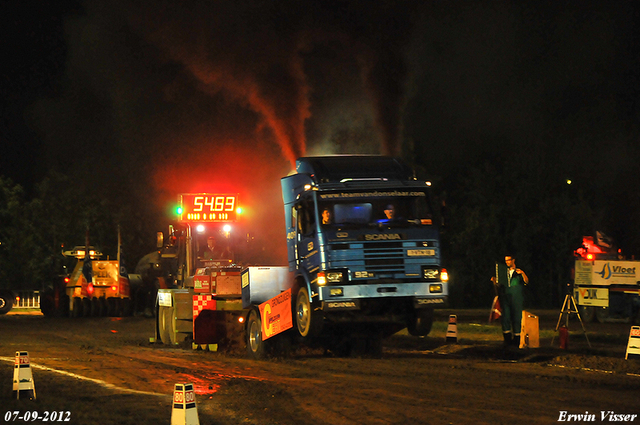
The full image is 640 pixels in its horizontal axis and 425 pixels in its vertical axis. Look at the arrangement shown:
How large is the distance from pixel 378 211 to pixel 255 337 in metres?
3.91

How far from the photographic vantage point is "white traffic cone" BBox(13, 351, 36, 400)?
35.8 feet

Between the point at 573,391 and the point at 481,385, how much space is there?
135cm

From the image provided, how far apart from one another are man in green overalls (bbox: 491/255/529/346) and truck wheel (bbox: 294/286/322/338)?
476cm

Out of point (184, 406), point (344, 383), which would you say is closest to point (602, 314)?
point (344, 383)

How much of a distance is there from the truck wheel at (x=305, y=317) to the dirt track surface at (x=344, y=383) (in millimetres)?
680

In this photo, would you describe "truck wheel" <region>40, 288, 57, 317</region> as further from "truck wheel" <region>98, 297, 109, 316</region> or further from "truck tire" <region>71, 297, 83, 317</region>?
"truck wheel" <region>98, 297, 109, 316</region>

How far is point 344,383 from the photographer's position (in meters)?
12.7

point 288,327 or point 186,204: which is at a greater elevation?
point 186,204

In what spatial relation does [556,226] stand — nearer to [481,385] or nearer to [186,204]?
[186,204]

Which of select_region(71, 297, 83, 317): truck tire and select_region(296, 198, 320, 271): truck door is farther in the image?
select_region(71, 297, 83, 317): truck tire

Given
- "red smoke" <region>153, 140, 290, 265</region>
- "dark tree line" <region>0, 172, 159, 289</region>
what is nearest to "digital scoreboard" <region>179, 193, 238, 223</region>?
"red smoke" <region>153, 140, 290, 265</region>

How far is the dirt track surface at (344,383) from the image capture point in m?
10.1

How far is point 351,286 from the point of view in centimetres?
1480

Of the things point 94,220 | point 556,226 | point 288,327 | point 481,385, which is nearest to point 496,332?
point 288,327
